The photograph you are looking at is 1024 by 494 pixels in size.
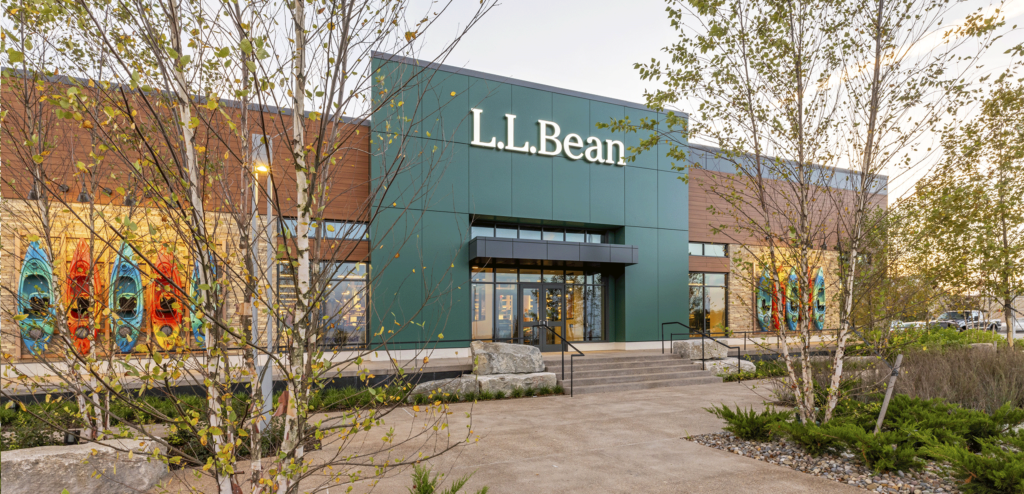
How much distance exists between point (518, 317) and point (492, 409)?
24.5 ft

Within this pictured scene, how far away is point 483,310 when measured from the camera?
666 inches

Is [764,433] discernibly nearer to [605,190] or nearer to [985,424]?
[985,424]

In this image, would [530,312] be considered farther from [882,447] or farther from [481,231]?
[882,447]

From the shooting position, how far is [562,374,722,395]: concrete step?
1223cm

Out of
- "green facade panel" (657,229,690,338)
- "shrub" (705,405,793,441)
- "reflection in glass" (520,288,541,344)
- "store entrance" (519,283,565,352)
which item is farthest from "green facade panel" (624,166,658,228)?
"shrub" (705,405,793,441)

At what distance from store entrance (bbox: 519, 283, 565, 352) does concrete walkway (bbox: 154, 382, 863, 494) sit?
709 centimetres

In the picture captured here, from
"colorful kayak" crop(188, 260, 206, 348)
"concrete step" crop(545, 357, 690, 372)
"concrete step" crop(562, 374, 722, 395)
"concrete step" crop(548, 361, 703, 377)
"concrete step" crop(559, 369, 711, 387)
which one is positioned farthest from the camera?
"concrete step" crop(545, 357, 690, 372)

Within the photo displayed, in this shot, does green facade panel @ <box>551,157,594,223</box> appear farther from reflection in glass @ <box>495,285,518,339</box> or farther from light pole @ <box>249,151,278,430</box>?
light pole @ <box>249,151,278,430</box>

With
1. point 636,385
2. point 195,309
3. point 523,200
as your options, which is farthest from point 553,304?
point 195,309

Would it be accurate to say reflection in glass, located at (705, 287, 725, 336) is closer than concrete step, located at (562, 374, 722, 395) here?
No

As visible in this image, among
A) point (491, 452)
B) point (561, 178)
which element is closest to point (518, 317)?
point (561, 178)

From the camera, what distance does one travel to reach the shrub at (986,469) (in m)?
4.54

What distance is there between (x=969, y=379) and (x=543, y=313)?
11.2 m

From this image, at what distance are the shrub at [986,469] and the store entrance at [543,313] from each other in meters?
12.7
